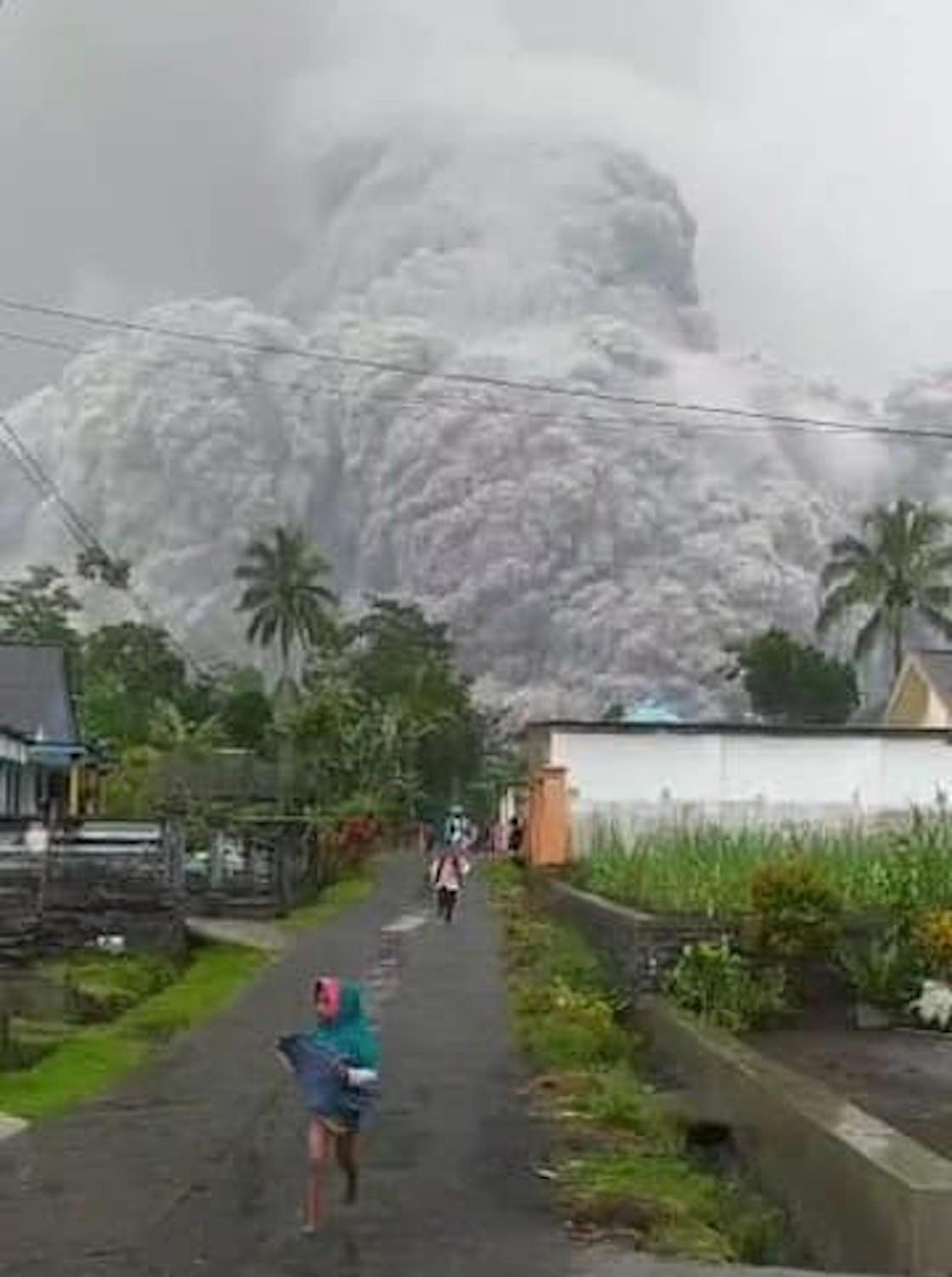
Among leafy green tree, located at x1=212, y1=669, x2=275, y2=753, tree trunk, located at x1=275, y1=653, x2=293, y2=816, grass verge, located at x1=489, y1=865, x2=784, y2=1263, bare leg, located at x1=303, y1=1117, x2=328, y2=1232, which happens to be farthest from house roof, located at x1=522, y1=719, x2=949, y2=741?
leafy green tree, located at x1=212, y1=669, x2=275, y2=753

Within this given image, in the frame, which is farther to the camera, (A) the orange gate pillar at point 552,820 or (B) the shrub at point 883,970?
(A) the orange gate pillar at point 552,820

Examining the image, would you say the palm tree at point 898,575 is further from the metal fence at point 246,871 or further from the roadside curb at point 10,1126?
the roadside curb at point 10,1126

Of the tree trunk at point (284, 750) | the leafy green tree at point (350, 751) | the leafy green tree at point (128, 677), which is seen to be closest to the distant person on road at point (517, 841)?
the tree trunk at point (284, 750)

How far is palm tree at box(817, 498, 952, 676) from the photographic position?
282 feet

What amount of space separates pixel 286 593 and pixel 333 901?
199ft

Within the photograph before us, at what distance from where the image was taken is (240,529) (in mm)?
183250

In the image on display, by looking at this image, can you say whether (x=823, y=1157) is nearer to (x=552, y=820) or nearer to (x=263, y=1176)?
(x=263, y=1176)

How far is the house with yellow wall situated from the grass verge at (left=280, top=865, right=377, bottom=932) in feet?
56.8

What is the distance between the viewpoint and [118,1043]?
17250 millimetres

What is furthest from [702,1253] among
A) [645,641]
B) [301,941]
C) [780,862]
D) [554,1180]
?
[645,641]

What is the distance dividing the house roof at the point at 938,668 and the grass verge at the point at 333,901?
692 inches

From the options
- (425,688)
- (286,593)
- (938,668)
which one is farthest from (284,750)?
(286,593)

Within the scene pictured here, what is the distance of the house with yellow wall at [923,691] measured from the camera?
6019 centimetres

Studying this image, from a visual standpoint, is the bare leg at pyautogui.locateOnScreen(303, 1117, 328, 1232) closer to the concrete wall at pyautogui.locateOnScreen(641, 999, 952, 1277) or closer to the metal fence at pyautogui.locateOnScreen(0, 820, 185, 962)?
the concrete wall at pyautogui.locateOnScreen(641, 999, 952, 1277)
